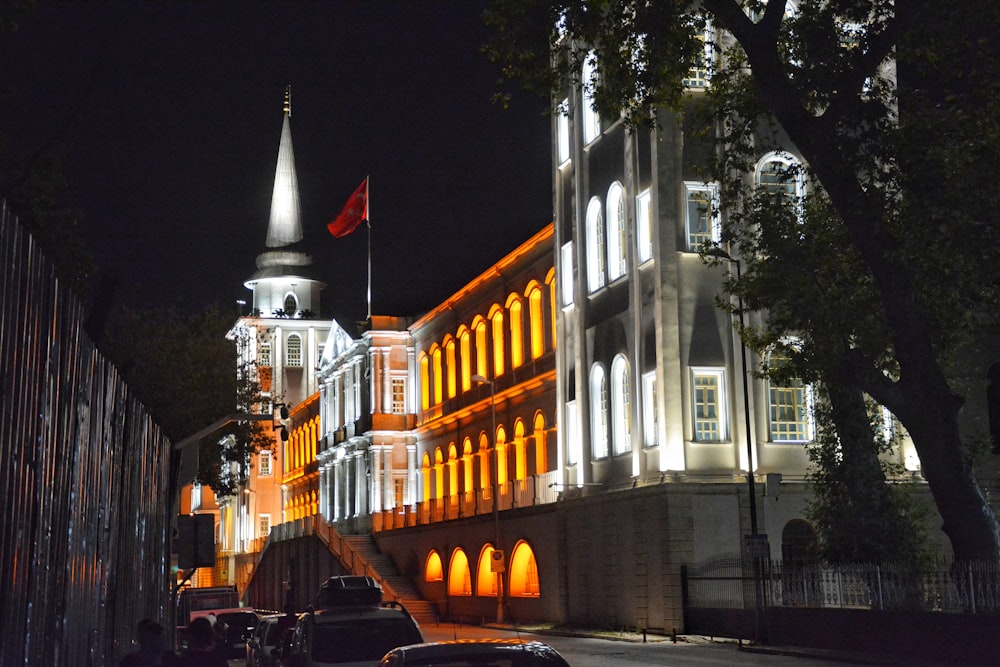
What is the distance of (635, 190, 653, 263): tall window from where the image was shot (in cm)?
3600

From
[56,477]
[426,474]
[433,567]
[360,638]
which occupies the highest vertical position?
[426,474]

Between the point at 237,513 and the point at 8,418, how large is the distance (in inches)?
3588

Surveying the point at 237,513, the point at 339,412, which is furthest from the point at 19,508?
the point at 237,513

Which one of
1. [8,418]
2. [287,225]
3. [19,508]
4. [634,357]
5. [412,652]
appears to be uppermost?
[287,225]

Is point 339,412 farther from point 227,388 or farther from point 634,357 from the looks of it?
point 634,357

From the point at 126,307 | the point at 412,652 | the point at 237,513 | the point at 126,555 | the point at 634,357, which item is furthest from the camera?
the point at 237,513

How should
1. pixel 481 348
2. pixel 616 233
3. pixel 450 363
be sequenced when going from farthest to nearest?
pixel 450 363, pixel 481 348, pixel 616 233

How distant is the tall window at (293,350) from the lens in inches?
3784

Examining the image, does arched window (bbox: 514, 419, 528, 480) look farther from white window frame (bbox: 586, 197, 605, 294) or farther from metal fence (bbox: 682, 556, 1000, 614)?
metal fence (bbox: 682, 556, 1000, 614)

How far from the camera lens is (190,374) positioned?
43.1 metres

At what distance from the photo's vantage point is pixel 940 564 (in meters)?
31.3

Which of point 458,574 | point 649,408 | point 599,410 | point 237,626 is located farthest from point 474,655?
point 458,574

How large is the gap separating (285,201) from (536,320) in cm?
5731

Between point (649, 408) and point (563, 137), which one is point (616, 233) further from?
point (649, 408)
